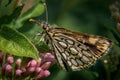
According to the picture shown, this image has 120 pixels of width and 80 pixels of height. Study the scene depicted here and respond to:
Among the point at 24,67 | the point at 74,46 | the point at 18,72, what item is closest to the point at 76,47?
the point at 74,46

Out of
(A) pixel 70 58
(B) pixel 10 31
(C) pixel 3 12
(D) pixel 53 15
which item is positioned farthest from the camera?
(D) pixel 53 15

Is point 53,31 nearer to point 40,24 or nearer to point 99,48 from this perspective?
point 40,24

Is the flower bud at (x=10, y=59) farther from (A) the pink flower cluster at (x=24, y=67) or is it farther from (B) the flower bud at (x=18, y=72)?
(B) the flower bud at (x=18, y=72)

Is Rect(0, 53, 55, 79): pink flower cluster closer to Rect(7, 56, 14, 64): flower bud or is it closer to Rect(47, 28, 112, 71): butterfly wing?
Rect(7, 56, 14, 64): flower bud

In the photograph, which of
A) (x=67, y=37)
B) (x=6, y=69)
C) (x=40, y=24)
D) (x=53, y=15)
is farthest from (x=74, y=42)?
(x=53, y=15)

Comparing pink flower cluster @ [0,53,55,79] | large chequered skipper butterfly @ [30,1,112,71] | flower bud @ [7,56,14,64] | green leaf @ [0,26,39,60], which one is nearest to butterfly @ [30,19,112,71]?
large chequered skipper butterfly @ [30,1,112,71]
